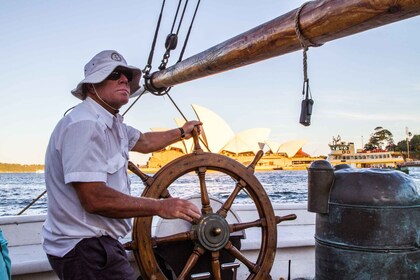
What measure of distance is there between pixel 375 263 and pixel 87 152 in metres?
1.36

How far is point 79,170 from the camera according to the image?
57.4 inches

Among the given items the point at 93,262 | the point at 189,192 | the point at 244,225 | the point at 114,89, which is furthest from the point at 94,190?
the point at 189,192

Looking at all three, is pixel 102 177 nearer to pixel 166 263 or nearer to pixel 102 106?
pixel 102 106

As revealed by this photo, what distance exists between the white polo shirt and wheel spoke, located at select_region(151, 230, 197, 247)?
0.30 meters

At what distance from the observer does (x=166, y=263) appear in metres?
2.08

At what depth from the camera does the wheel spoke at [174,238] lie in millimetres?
1981

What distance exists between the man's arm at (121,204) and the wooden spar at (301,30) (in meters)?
0.86

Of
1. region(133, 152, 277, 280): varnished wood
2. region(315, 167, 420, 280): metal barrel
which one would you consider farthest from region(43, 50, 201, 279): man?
region(315, 167, 420, 280): metal barrel

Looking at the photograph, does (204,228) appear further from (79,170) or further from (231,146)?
(231,146)

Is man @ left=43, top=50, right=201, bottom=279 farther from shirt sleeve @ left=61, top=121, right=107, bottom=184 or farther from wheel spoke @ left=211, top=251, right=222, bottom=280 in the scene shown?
wheel spoke @ left=211, top=251, right=222, bottom=280

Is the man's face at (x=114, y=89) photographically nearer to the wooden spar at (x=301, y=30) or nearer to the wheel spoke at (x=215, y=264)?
the wooden spar at (x=301, y=30)

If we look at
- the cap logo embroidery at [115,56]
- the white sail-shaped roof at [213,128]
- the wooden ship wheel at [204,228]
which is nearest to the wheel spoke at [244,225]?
the wooden ship wheel at [204,228]

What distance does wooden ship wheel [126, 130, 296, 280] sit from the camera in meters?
1.94

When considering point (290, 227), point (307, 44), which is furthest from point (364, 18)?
point (290, 227)
